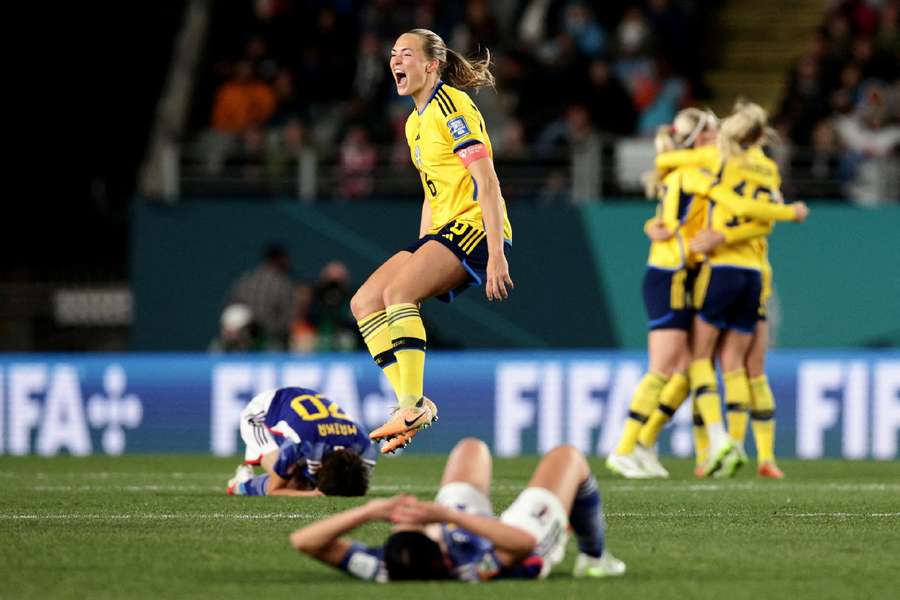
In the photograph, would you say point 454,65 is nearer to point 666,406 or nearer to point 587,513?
point 587,513

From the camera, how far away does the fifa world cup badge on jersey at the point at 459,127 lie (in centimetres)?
916

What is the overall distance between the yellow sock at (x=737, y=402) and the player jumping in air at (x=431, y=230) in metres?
3.78

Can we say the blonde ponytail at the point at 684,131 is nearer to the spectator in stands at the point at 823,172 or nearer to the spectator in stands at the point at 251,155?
the spectator in stands at the point at 823,172

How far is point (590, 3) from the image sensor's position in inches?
833

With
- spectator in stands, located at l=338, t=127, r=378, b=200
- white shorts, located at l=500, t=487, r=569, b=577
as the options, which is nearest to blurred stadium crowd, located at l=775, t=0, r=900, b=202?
spectator in stands, located at l=338, t=127, r=378, b=200

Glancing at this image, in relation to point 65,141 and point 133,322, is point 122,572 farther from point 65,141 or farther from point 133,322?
point 65,141

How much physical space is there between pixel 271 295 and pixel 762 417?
624 cm

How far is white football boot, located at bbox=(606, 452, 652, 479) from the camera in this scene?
1260cm

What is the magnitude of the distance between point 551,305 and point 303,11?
16.1 ft

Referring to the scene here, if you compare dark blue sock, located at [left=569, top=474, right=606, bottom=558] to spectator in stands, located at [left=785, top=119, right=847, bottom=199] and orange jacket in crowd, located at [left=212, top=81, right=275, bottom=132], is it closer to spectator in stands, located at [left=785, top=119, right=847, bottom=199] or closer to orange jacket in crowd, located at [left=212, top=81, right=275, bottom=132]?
spectator in stands, located at [left=785, top=119, right=847, bottom=199]

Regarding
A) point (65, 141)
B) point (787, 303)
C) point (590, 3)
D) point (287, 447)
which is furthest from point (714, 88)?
point (287, 447)

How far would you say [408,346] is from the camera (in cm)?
933

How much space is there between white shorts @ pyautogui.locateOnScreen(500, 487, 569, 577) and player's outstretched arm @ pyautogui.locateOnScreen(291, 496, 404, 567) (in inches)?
15.9

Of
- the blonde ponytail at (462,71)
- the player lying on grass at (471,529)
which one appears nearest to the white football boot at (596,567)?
the player lying on grass at (471,529)
